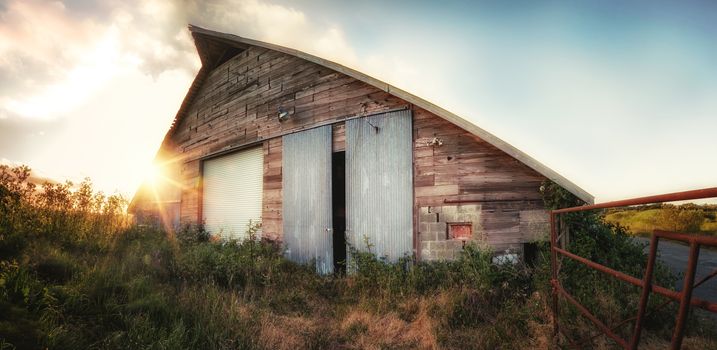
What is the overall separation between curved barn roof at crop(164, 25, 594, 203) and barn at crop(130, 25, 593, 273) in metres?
0.03

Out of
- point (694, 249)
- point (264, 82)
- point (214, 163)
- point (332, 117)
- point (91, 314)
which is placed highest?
point (264, 82)

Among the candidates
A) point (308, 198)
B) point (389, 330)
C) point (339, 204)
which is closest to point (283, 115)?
point (308, 198)

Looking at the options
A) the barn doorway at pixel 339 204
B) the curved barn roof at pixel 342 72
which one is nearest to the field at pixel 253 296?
the curved barn roof at pixel 342 72

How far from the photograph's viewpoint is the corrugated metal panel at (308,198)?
7531mm

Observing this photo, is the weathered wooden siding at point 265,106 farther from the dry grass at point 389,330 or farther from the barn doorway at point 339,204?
the dry grass at point 389,330

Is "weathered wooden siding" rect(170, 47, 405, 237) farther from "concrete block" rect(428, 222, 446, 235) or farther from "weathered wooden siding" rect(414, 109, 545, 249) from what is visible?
"concrete block" rect(428, 222, 446, 235)

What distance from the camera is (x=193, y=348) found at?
331 centimetres

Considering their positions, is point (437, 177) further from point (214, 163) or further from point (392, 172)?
point (214, 163)

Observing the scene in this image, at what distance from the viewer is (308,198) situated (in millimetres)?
7828

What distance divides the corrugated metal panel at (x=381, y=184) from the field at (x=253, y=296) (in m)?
0.45

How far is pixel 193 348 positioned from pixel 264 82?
7.73 m

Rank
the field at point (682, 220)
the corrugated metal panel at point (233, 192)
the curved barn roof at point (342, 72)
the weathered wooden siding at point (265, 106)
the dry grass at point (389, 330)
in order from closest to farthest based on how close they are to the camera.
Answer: the dry grass at point (389, 330)
the curved barn roof at point (342, 72)
the weathered wooden siding at point (265, 106)
the corrugated metal panel at point (233, 192)
the field at point (682, 220)

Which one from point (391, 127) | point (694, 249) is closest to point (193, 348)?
point (694, 249)

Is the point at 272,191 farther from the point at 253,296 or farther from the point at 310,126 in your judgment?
the point at 253,296
